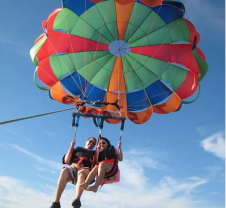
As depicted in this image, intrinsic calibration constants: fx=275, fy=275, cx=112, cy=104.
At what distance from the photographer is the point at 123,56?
7.93 m

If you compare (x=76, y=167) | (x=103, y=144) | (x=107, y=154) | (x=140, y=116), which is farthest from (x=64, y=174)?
(x=140, y=116)

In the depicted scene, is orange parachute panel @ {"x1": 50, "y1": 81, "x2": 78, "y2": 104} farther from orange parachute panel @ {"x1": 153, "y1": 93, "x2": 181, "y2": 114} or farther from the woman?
the woman

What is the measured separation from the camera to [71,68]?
7.75 meters

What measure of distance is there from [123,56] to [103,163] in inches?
153

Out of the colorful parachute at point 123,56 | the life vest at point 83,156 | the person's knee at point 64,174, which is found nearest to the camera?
the person's knee at point 64,174

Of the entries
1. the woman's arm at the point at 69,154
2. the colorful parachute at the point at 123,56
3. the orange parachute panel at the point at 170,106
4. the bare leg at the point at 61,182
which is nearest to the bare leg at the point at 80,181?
the bare leg at the point at 61,182

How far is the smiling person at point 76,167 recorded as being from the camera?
4.70 m

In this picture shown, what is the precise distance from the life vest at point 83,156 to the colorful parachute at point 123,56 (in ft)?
7.10

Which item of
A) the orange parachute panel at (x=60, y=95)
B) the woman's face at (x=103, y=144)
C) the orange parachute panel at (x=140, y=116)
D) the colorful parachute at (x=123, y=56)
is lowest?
the woman's face at (x=103, y=144)

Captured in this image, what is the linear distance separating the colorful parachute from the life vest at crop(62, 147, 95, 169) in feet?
7.10

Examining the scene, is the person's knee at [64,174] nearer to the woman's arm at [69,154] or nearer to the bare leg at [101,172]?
the woman's arm at [69,154]

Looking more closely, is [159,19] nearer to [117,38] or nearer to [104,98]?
[117,38]

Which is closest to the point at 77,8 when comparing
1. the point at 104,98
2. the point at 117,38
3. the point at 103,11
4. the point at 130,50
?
the point at 103,11

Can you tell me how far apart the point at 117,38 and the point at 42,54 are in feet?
6.94
